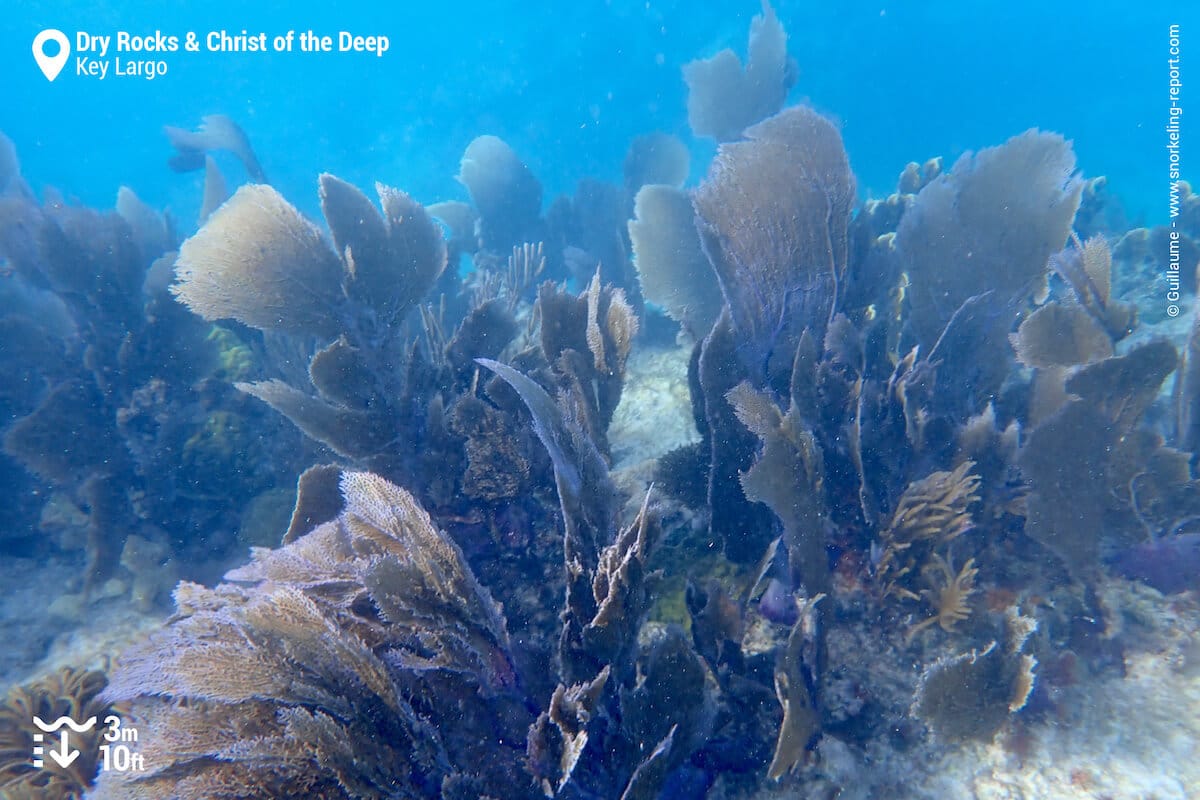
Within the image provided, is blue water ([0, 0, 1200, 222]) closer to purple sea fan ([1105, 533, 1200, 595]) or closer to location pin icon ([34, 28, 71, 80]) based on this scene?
location pin icon ([34, 28, 71, 80])

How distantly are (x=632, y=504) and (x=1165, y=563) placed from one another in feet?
8.20

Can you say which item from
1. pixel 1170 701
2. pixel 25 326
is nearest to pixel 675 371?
pixel 1170 701

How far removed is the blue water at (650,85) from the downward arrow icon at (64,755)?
101 feet

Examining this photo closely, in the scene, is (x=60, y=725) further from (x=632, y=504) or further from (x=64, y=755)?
(x=632, y=504)

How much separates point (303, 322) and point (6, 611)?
12.4 ft

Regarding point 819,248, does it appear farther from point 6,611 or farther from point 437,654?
point 6,611

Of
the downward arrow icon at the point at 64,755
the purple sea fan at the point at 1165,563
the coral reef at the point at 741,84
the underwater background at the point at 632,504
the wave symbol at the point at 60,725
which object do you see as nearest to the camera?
the underwater background at the point at 632,504

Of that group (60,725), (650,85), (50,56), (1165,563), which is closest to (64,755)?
(60,725)

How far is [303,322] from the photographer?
3145mm

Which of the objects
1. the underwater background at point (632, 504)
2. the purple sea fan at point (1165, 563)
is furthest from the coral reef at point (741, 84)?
the purple sea fan at point (1165, 563)

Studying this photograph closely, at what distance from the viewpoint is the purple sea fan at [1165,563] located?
8.44ft

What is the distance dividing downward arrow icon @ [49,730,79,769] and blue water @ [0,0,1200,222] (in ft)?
101

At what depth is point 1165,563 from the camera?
8.57 feet

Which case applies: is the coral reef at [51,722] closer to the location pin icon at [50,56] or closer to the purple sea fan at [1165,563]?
the purple sea fan at [1165,563]
